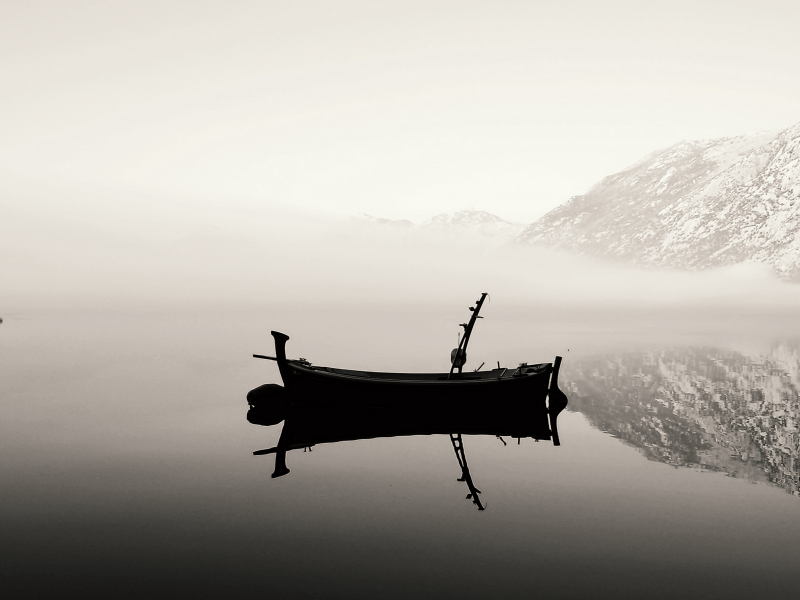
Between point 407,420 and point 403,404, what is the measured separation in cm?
207

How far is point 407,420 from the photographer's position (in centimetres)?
4450

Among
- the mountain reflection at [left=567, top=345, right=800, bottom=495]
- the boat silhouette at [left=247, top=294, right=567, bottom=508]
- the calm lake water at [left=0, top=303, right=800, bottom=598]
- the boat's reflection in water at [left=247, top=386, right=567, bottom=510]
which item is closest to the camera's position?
the calm lake water at [left=0, top=303, right=800, bottom=598]

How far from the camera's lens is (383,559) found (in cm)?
2305

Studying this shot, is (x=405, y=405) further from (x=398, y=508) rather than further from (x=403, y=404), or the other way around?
(x=398, y=508)

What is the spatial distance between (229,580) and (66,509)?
10.8 meters

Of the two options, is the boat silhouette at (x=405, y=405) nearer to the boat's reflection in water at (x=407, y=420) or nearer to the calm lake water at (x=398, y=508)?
the boat's reflection in water at (x=407, y=420)

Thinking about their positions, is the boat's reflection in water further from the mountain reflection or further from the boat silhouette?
the mountain reflection

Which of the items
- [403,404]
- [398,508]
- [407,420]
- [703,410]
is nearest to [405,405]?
[403,404]

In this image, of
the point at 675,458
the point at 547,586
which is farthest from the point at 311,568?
the point at 675,458

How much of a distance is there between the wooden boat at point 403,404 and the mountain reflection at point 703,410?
6543mm

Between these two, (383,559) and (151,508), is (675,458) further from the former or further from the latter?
(151,508)

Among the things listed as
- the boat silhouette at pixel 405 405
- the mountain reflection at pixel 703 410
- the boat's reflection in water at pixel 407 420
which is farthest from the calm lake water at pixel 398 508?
the boat silhouette at pixel 405 405

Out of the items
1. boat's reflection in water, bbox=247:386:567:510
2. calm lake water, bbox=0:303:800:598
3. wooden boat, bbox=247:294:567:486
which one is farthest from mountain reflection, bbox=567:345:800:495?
wooden boat, bbox=247:294:567:486

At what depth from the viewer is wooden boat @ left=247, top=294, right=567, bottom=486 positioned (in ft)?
139
